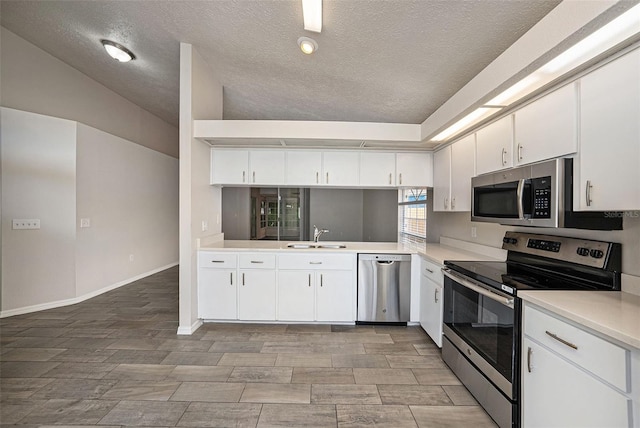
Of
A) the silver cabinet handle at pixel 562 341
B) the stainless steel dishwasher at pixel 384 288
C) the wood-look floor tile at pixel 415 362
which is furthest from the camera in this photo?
the stainless steel dishwasher at pixel 384 288

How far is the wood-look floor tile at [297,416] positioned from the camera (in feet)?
5.65

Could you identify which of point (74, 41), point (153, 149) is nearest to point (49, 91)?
point (74, 41)

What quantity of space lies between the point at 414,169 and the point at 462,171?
783 mm

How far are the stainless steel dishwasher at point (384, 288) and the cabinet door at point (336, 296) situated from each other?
0.10m

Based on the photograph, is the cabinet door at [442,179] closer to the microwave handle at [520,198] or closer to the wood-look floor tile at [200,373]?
the microwave handle at [520,198]

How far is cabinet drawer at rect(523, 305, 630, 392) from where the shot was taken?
106cm

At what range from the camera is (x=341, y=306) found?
3160mm

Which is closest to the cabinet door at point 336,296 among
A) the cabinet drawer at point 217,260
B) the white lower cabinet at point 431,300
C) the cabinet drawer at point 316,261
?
the cabinet drawer at point 316,261

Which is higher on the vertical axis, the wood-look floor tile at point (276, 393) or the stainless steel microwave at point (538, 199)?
the stainless steel microwave at point (538, 199)

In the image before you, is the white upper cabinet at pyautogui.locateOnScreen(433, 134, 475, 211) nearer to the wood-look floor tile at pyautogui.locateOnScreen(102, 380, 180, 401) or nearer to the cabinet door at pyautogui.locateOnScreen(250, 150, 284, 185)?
the cabinet door at pyautogui.locateOnScreen(250, 150, 284, 185)

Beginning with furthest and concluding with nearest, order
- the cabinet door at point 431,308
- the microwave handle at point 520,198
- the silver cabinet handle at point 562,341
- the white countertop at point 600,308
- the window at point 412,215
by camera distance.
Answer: the window at point 412,215 < the cabinet door at point 431,308 < the microwave handle at point 520,198 < the silver cabinet handle at point 562,341 < the white countertop at point 600,308

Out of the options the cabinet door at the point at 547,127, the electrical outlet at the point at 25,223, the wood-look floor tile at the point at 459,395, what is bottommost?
the wood-look floor tile at the point at 459,395

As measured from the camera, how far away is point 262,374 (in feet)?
7.34

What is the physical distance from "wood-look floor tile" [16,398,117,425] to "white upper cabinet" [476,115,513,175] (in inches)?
130
